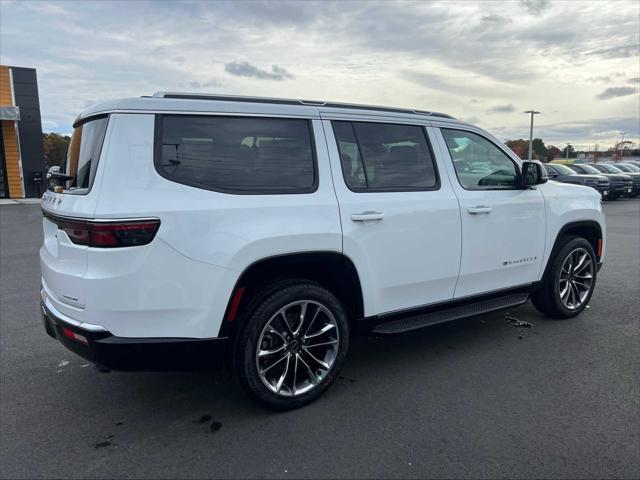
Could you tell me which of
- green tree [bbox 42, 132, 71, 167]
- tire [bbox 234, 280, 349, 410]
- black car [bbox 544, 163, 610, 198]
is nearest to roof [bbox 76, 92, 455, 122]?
tire [bbox 234, 280, 349, 410]

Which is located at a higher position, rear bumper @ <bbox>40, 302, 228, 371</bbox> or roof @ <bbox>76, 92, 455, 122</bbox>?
roof @ <bbox>76, 92, 455, 122</bbox>

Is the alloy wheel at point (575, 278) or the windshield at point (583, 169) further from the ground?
the windshield at point (583, 169)

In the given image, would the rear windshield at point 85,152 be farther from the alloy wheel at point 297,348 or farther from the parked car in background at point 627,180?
the parked car in background at point 627,180

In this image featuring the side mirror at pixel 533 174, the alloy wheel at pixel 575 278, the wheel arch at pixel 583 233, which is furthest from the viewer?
the alloy wheel at pixel 575 278

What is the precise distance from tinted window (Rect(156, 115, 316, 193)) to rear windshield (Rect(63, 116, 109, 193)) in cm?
35

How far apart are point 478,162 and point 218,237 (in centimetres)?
253

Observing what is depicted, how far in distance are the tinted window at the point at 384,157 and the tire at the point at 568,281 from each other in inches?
72.1

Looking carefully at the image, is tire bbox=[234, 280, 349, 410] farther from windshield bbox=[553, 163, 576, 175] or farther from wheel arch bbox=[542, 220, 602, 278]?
windshield bbox=[553, 163, 576, 175]

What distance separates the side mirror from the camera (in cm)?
441

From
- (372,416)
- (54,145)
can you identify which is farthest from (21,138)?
(372,416)

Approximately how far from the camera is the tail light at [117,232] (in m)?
2.67

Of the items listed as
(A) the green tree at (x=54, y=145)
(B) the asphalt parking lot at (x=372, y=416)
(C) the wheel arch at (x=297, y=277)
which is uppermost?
(A) the green tree at (x=54, y=145)

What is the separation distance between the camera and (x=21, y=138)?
904 inches

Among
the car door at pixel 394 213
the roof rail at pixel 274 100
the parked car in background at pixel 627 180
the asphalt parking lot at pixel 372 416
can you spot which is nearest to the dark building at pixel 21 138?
the asphalt parking lot at pixel 372 416
